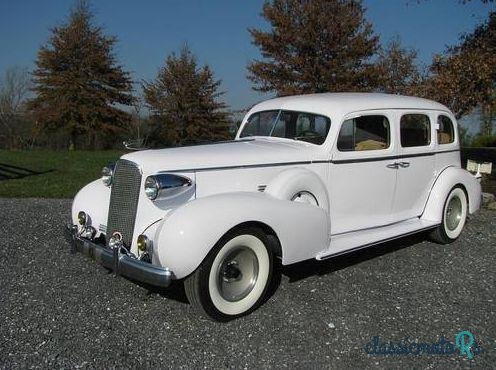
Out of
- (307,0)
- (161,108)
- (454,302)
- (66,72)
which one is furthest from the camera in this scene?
(161,108)

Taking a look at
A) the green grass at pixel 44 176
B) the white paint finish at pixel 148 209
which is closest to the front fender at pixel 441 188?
the white paint finish at pixel 148 209

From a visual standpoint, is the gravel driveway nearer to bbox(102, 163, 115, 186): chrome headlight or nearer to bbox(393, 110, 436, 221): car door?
bbox(393, 110, 436, 221): car door

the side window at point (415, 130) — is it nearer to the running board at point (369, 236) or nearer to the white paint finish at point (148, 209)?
the running board at point (369, 236)

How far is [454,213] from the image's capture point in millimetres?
6180

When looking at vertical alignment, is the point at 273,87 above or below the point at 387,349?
above

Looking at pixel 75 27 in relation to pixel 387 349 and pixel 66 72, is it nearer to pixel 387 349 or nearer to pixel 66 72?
pixel 66 72

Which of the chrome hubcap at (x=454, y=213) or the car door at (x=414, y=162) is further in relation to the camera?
the chrome hubcap at (x=454, y=213)

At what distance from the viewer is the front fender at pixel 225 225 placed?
341 cm

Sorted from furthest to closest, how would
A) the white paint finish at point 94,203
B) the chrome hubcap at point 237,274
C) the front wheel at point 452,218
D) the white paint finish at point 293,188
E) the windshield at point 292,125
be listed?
the front wheel at point 452,218 → the windshield at point 292,125 → the white paint finish at point 94,203 → the chrome hubcap at point 237,274 → the white paint finish at point 293,188

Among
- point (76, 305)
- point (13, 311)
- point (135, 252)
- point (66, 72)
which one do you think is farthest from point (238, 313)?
point (66, 72)

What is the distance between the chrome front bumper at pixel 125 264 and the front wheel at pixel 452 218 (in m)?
3.80

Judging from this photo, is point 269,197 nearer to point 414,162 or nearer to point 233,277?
point 233,277

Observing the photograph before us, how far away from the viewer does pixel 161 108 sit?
94.8 feet

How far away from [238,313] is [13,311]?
5.68 feet
